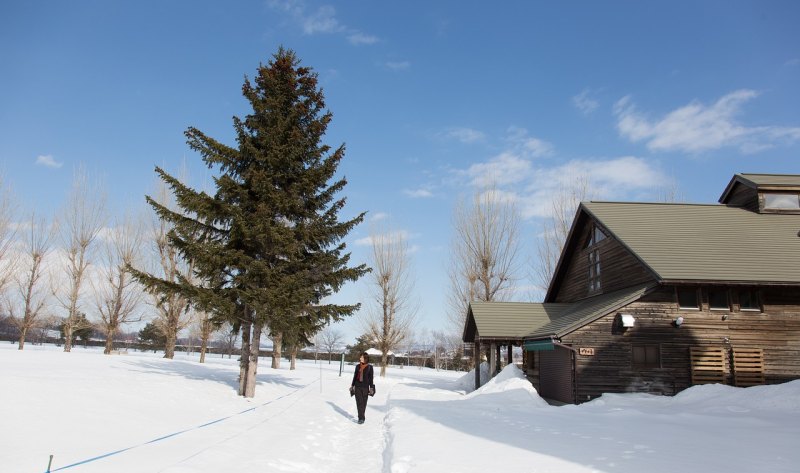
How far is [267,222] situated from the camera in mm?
15102

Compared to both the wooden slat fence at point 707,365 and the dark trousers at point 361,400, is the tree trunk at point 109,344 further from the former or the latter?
the wooden slat fence at point 707,365

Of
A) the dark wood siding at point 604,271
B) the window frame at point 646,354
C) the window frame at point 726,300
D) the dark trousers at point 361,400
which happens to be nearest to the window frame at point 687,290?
the window frame at point 726,300

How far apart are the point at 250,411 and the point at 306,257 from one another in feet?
19.4

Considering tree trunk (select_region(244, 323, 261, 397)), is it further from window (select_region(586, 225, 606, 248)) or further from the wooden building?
window (select_region(586, 225, 606, 248))

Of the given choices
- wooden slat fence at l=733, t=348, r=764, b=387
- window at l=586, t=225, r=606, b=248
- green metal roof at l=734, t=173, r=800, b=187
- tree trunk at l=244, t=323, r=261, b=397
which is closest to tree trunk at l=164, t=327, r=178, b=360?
tree trunk at l=244, t=323, r=261, b=397

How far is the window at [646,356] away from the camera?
17.8 meters

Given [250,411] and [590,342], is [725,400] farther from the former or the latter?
[250,411]

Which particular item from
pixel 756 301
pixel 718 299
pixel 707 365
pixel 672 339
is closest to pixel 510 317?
pixel 672 339

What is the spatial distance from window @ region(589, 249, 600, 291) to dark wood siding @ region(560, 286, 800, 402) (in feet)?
14.4

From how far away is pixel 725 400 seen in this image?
50.0 ft

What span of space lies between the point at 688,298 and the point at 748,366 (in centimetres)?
306

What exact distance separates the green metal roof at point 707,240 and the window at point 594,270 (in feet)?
6.25

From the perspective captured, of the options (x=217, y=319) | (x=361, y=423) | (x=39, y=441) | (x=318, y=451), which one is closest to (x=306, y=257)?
(x=217, y=319)

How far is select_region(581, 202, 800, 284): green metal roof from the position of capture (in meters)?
17.6
